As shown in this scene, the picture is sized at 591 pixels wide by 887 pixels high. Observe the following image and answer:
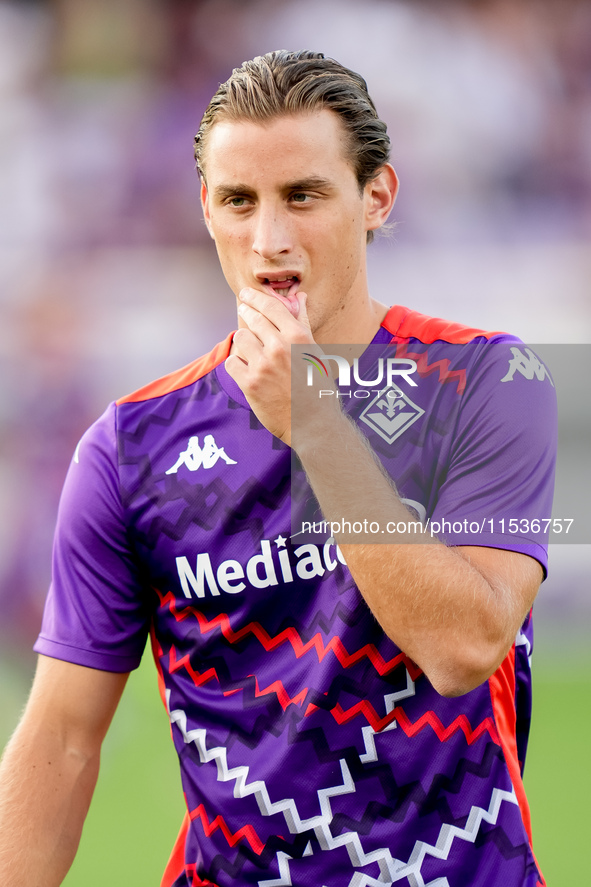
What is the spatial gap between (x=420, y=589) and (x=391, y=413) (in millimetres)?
461

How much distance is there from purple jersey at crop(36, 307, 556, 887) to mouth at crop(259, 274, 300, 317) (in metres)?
0.23

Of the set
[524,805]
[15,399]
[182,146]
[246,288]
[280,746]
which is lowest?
[15,399]

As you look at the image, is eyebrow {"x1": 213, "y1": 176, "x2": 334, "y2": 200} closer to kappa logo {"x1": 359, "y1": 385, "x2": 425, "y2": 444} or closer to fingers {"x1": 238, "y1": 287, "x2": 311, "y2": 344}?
fingers {"x1": 238, "y1": 287, "x2": 311, "y2": 344}

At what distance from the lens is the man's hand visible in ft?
5.35

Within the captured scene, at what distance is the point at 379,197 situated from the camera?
2.08 m

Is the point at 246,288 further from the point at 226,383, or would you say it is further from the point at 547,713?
the point at 547,713

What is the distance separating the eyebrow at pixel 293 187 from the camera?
1798mm

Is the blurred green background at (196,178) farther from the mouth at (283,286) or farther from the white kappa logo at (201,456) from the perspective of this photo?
the mouth at (283,286)

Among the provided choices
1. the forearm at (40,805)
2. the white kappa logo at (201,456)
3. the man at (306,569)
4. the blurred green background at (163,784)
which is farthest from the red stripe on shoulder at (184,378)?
the blurred green background at (163,784)

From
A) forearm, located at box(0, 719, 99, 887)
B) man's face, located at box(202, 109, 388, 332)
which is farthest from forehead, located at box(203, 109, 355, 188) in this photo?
forearm, located at box(0, 719, 99, 887)

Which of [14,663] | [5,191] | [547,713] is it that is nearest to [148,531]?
[547,713]

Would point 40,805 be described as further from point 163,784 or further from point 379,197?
point 163,784

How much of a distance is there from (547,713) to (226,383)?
3.92 m

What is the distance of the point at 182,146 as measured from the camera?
7.50m
